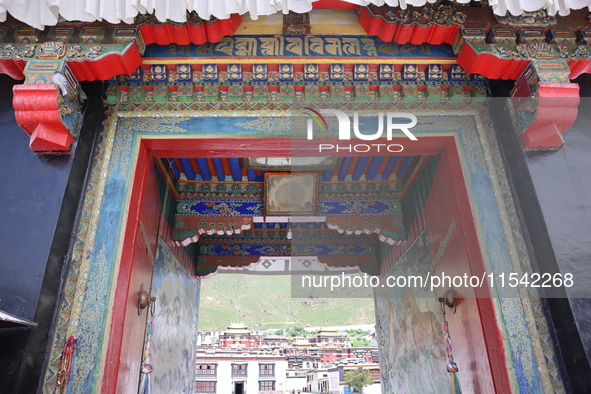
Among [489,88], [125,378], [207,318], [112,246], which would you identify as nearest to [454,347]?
[489,88]

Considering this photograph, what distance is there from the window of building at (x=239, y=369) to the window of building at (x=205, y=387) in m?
1.40

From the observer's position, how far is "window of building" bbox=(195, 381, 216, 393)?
24417mm

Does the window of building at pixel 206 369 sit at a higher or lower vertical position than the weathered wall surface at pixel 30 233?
higher

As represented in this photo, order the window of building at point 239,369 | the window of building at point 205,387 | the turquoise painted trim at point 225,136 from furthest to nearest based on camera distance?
the window of building at point 239,369 → the window of building at point 205,387 → the turquoise painted trim at point 225,136

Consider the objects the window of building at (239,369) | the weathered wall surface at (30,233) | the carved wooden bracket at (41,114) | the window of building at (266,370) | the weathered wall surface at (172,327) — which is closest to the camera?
the weathered wall surface at (30,233)

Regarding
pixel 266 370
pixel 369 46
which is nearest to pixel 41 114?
pixel 369 46

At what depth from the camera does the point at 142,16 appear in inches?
153

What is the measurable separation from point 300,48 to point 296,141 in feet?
2.88

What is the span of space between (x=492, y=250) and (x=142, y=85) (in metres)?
3.53

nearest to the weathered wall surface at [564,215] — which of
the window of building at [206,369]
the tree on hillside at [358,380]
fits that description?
the window of building at [206,369]

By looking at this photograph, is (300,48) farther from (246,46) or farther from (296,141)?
(296,141)

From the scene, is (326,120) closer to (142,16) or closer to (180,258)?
(142,16)

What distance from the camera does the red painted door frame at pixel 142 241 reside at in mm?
3301

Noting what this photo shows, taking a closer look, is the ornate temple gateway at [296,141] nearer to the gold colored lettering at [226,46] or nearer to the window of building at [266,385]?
the gold colored lettering at [226,46]
